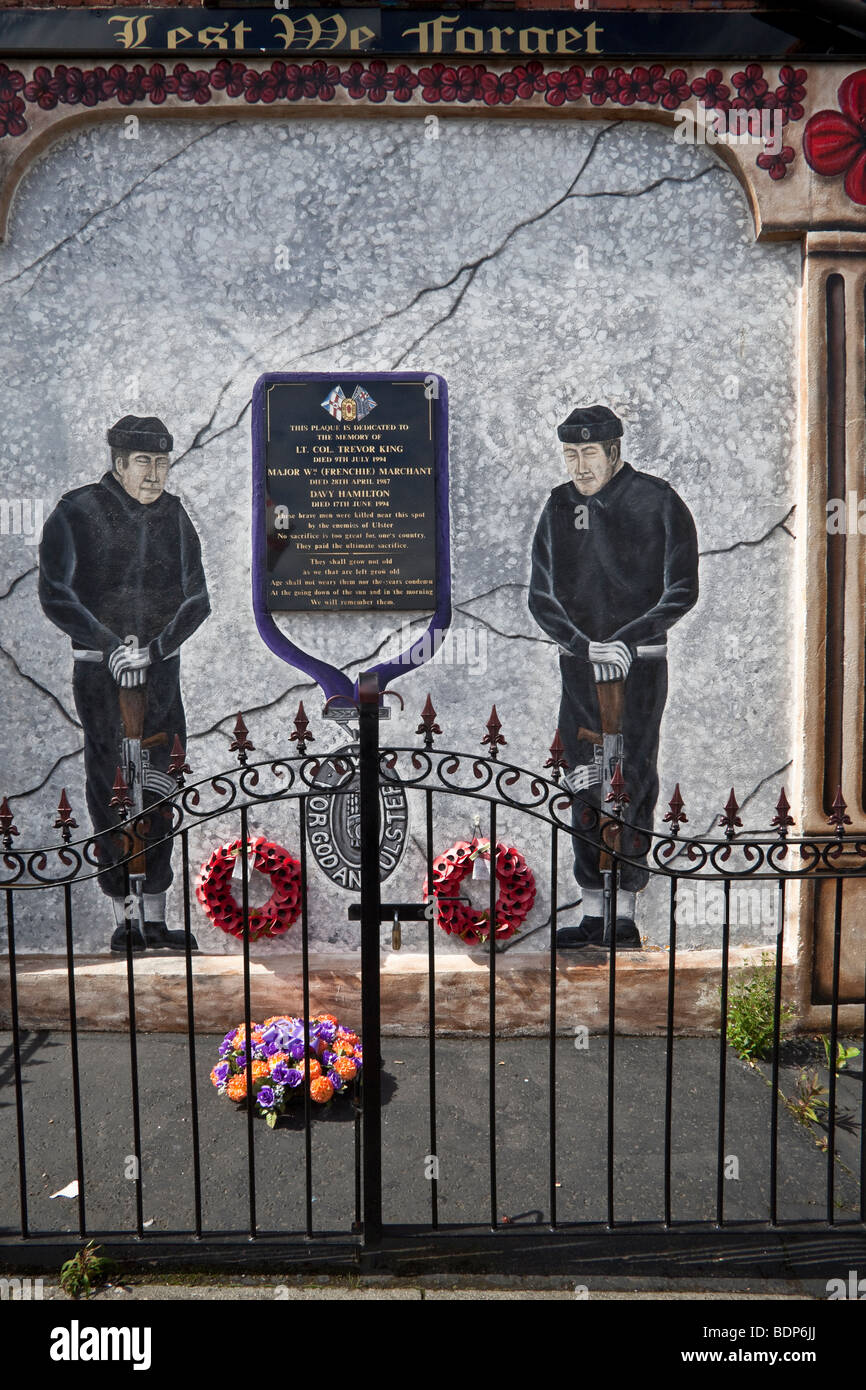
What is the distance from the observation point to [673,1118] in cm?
350

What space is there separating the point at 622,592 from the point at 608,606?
0.10 meters

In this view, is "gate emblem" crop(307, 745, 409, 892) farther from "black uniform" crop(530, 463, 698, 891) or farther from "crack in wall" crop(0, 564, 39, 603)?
"crack in wall" crop(0, 564, 39, 603)

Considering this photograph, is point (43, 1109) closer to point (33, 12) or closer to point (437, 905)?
point (437, 905)

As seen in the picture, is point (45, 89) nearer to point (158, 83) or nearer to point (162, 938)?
point (158, 83)

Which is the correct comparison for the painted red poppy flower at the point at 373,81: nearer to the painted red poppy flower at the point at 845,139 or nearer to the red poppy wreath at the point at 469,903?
the painted red poppy flower at the point at 845,139

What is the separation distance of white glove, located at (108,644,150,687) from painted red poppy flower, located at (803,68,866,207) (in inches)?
156

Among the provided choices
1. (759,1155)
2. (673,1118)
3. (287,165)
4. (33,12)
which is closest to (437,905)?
(673,1118)

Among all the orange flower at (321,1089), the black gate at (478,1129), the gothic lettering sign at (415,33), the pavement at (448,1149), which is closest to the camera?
the black gate at (478,1129)

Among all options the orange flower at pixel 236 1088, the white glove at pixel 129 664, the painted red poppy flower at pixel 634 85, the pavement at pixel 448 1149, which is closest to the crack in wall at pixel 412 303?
the painted red poppy flower at pixel 634 85

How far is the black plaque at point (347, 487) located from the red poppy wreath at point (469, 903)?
1.34 meters

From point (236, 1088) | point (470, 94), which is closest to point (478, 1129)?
point (236, 1088)

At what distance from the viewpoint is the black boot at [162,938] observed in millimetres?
4391

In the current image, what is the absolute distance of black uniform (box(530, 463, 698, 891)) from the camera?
434 centimetres

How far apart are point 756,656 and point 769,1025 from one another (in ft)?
5.70
